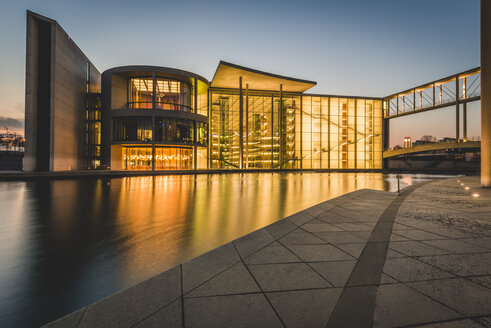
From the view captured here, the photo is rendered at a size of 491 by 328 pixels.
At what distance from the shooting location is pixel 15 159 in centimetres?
3784

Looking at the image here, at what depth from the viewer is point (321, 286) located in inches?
113

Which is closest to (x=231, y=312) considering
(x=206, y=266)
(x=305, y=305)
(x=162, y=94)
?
(x=305, y=305)

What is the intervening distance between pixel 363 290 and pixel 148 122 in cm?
3558

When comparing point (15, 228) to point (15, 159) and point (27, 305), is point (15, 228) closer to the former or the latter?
point (27, 305)

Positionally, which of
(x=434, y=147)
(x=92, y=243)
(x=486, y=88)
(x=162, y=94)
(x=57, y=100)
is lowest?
(x=92, y=243)

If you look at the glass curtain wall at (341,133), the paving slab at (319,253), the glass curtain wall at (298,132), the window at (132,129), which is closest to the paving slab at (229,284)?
the paving slab at (319,253)

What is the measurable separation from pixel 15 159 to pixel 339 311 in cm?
5115

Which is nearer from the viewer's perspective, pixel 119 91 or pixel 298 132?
pixel 119 91

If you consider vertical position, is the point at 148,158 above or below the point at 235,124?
below

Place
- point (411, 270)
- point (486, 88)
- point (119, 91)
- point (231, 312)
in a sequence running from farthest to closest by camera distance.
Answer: point (119, 91)
point (486, 88)
point (411, 270)
point (231, 312)

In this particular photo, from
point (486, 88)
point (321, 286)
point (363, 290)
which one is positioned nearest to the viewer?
point (363, 290)

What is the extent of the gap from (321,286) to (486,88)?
59.5 feet

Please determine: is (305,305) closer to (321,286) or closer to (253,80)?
(321,286)

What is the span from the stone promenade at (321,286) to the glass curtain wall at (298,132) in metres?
37.1
